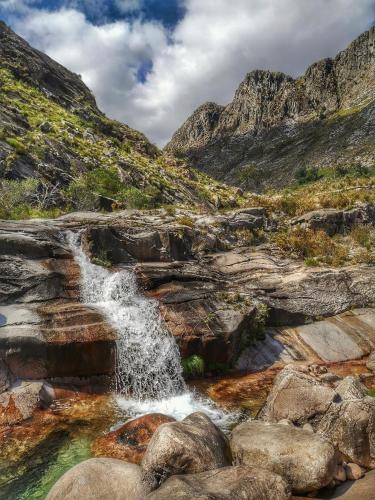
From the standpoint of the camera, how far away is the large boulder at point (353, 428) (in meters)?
10.2

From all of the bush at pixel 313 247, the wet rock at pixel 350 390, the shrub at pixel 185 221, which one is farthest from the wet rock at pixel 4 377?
the bush at pixel 313 247

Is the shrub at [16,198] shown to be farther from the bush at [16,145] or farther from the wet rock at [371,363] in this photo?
the wet rock at [371,363]

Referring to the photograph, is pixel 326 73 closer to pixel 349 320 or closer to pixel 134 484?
pixel 349 320

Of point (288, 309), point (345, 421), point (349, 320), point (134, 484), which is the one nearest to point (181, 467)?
point (134, 484)

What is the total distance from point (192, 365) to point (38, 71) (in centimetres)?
8695

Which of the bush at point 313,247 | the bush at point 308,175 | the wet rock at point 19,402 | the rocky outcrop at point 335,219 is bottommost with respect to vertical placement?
the wet rock at point 19,402

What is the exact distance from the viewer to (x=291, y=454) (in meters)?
9.27

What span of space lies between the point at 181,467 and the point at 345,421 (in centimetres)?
497

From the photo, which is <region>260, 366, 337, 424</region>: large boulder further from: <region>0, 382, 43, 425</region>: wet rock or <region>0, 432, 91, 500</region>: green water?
<region>0, 382, 43, 425</region>: wet rock

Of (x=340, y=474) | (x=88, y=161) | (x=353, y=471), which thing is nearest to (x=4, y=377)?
(x=340, y=474)

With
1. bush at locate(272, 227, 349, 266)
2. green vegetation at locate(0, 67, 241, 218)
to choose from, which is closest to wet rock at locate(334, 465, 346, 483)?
bush at locate(272, 227, 349, 266)

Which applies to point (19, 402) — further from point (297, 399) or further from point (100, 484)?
point (297, 399)

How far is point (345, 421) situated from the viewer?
10836 millimetres

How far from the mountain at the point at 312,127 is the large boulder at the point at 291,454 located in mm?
106960
